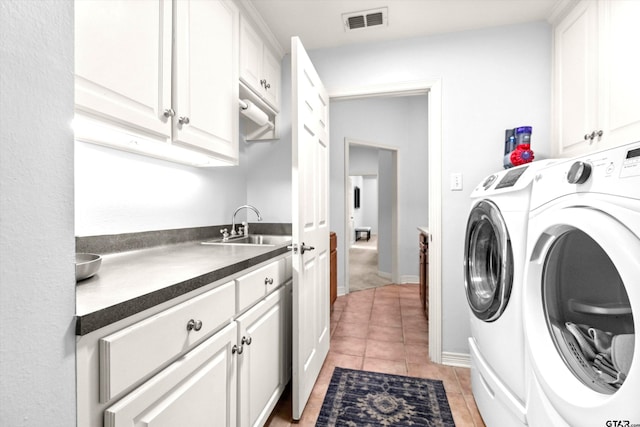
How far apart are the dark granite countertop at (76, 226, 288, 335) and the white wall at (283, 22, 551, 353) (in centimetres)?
147

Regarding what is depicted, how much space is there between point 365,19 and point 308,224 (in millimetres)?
1479

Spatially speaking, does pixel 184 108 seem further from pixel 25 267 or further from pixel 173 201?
pixel 25 267

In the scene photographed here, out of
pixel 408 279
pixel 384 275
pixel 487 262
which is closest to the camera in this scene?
pixel 487 262

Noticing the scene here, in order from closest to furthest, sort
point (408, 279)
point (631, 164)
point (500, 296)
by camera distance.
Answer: point (631, 164)
point (500, 296)
point (408, 279)

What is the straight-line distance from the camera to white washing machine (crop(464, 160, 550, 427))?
1160 millimetres

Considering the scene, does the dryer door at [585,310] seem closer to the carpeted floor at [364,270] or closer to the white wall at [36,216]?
the white wall at [36,216]

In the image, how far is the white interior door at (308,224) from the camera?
1467 mm

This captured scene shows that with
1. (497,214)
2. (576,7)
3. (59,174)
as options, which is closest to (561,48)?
(576,7)

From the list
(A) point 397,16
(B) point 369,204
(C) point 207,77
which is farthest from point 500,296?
(B) point 369,204

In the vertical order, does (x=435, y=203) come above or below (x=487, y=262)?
above

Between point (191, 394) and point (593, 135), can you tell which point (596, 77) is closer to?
point (593, 135)

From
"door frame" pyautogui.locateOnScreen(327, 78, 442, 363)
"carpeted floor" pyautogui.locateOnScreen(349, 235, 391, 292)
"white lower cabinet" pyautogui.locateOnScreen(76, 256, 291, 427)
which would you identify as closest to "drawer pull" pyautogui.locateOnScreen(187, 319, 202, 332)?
"white lower cabinet" pyautogui.locateOnScreen(76, 256, 291, 427)

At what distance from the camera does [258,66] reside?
2.02 m

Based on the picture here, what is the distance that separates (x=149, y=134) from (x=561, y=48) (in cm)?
250
